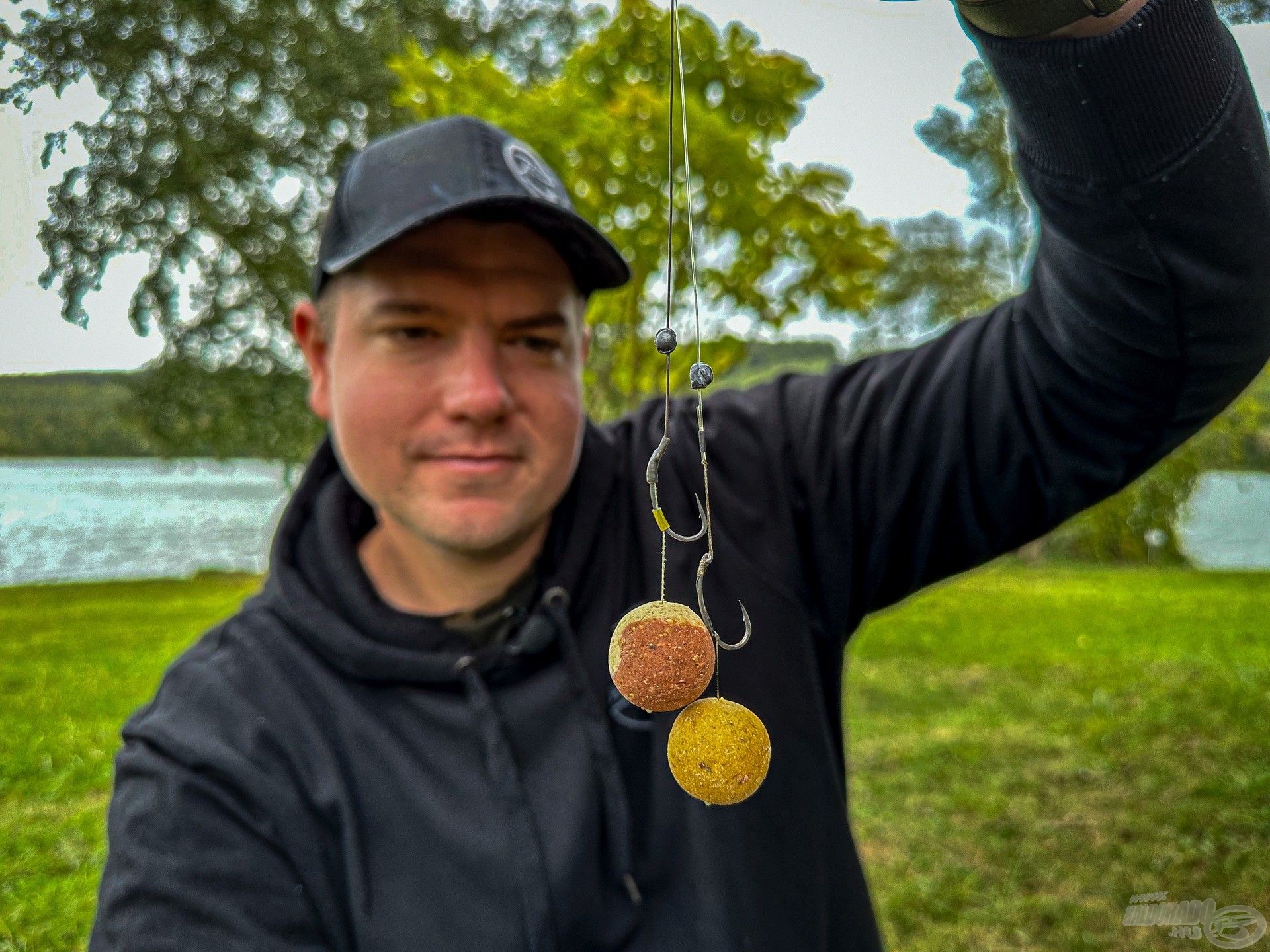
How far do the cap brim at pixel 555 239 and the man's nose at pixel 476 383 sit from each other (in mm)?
195

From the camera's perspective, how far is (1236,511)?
6.71 metres

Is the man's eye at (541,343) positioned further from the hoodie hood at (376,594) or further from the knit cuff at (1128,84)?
the knit cuff at (1128,84)

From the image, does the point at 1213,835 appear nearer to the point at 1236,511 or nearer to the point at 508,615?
the point at 508,615

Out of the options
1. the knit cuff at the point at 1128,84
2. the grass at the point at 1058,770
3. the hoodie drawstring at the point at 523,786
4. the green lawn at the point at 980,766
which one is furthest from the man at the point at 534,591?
the grass at the point at 1058,770

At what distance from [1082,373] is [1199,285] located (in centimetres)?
21

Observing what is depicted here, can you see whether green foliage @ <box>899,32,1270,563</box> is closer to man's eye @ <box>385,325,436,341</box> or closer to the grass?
the grass

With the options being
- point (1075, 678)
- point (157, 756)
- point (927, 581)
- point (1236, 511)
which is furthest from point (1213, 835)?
point (1236, 511)

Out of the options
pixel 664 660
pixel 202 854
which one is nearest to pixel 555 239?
pixel 664 660

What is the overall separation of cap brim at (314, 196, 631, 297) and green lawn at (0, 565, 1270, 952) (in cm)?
172

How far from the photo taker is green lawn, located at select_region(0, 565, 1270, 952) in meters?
2.62

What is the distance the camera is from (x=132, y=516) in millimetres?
3043

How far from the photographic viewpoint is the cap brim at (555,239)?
4.53ft

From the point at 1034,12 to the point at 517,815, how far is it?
1.22m

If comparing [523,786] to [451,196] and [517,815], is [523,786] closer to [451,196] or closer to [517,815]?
[517,815]
